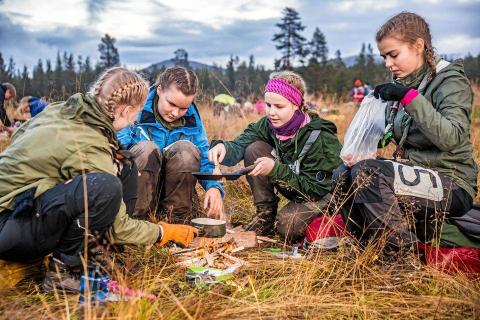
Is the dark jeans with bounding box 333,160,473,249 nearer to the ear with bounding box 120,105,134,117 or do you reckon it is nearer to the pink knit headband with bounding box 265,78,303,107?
the pink knit headband with bounding box 265,78,303,107

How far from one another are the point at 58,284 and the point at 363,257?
61.3 inches

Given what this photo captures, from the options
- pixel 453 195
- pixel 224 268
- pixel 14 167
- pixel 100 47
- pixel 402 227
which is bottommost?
pixel 224 268

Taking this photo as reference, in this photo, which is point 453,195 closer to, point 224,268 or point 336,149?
point 336,149

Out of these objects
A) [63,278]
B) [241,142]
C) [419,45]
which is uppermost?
[419,45]

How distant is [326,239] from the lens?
2.94m

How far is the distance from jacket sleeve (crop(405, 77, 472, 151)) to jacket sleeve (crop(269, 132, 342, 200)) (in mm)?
827

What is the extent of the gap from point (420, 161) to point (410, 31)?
29.6 inches

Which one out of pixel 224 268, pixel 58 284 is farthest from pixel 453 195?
pixel 58 284

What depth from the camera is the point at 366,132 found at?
9.62 feet

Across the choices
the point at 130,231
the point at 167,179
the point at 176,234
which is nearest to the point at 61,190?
the point at 130,231

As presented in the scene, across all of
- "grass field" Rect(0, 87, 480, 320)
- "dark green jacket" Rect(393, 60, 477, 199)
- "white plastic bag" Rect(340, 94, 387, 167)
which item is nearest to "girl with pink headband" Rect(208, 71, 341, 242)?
"white plastic bag" Rect(340, 94, 387, 167)

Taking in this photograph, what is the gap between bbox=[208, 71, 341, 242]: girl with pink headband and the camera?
3.24m

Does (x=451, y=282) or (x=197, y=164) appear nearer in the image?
(x=451, y=282)

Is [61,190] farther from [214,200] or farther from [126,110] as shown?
[214,200]
